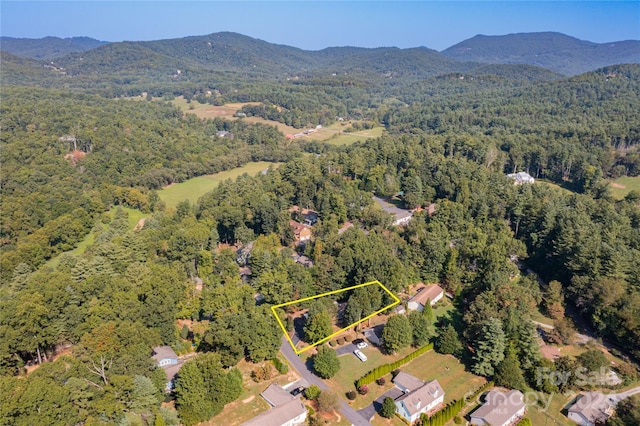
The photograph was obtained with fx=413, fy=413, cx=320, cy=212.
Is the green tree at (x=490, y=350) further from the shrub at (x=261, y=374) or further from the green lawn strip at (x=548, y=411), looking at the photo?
the shrub at (x=261, y=374)

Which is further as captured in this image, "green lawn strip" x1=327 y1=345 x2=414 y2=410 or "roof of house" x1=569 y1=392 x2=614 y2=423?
"green lawn strip" x1=327 y1=345 x2=414 y2=410

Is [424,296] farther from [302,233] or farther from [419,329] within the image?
[302,233]

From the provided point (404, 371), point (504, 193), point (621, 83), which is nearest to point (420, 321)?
point (404, 371)

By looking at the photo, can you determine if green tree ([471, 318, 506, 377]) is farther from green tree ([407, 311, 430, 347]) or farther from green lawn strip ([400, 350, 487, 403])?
green tree ([407, 311, 430, 347])

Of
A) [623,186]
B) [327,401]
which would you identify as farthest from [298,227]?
[623,186]

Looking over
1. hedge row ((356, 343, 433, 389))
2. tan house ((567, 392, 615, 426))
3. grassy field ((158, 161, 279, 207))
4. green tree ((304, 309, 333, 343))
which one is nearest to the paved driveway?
hedge row ((356, 343, 433, 389))

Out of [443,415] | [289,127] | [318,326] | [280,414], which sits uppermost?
[289,127]

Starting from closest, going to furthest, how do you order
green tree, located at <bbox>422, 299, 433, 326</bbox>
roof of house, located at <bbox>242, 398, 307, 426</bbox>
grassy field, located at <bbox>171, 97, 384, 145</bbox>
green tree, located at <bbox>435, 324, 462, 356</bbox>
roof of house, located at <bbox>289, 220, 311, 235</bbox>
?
1. roof of house, located at <bbox>242, 398, 307, 426</bbox>
2. green tree, located at <bbox>435, 324, 462, 356</bbox>
3. green tree, located at <bbox>422, 299, 433, 326</bbox>
4. roof of house, located at <bbox>289, 220, 311, 235</bbox>
5. grassy field, located at <bbox>171, 97, 384, 145</bbox>

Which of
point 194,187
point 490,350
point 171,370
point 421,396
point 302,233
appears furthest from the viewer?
point 194,187

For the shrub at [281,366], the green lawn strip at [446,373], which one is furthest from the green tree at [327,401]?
the green lawn strip at [446,373]
